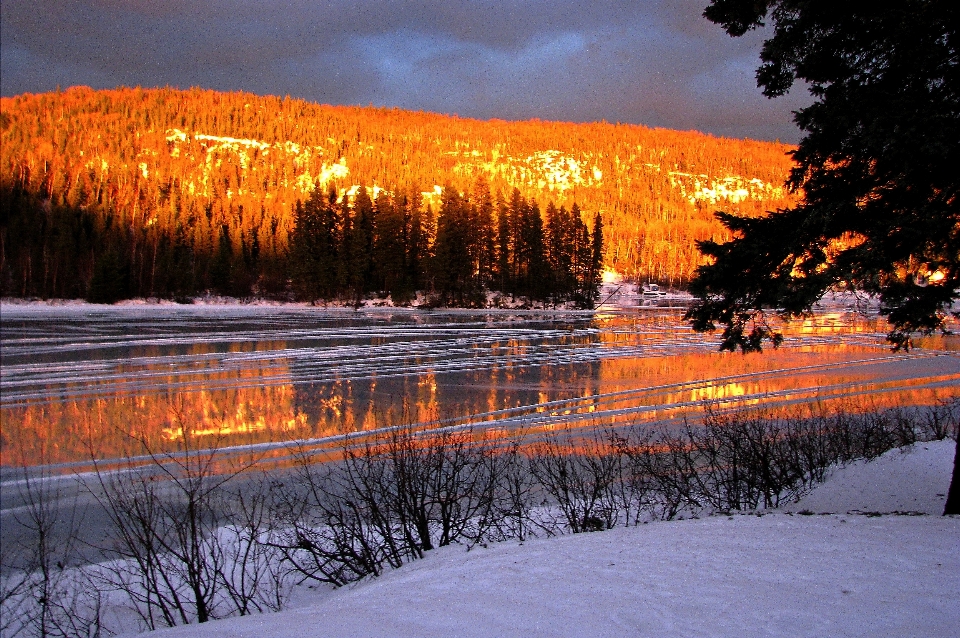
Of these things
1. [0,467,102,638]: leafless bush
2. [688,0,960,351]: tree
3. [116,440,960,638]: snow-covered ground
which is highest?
[688,0,960,351]: tree

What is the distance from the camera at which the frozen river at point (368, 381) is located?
12.2 m

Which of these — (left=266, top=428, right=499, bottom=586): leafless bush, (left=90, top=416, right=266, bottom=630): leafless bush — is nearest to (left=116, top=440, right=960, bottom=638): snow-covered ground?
(left=266, top=428, right=499, bottom=586): leafless bush

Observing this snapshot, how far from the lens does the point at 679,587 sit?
4359 mm

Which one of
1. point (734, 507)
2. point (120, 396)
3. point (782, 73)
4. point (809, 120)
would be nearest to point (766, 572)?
point (734, 507)

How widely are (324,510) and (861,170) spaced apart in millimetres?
7421

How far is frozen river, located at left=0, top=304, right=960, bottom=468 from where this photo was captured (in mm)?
12250

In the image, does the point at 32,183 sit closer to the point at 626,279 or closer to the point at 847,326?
the point at 847,326

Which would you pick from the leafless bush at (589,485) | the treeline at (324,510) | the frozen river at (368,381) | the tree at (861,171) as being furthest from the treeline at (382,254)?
the tree at (861,171)

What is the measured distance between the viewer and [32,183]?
6925cm

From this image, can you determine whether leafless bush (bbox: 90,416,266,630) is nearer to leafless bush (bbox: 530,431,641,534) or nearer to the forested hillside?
leafless bush (bbox: 530,431,641,534)

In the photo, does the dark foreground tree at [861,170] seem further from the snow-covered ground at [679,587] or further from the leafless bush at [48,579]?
the leafless bush at [48,579]

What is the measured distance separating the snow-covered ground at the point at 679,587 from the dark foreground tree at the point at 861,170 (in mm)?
2545

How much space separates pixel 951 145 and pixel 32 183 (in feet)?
284

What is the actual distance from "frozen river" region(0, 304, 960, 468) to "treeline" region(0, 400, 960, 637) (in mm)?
1864
